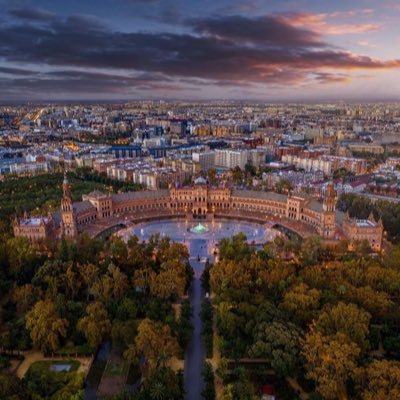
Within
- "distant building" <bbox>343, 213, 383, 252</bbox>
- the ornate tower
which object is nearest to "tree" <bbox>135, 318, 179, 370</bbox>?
the ornate tower

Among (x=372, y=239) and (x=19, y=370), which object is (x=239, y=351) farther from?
(x=372, y=239)

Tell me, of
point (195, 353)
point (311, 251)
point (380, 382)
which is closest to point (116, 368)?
point (195, 353)

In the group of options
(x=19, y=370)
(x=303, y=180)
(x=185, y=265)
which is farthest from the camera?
(x=303, y=180)

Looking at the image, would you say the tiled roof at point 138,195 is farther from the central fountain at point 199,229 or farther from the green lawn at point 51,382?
the green lawn at point 51,382

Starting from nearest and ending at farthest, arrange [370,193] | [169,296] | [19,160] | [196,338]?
1. [196,338]
2. [169,296]
3. [370,193]
4. [19,160]

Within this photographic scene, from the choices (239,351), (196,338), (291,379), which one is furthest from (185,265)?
(291,379)

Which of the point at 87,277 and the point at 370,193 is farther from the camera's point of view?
the point at 370,193
